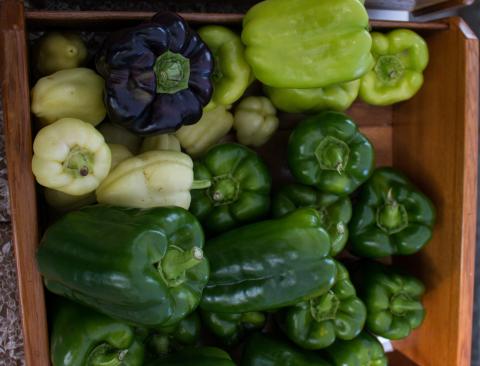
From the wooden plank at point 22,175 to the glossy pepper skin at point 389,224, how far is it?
96 centimetres

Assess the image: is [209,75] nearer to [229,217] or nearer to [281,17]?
[281,17]

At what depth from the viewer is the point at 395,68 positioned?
5.52 ft

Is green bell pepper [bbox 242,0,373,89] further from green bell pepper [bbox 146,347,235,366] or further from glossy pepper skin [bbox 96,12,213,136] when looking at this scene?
green bell pepper [bbox 146,347,235,366]

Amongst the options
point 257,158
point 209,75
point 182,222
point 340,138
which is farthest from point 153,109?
point 340,138

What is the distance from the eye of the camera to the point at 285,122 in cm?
174

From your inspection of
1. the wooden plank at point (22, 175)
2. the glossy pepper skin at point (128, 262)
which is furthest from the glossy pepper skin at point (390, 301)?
the wooden plank at point (22, 175)

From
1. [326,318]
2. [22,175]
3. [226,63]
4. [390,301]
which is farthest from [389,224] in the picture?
[22,175]

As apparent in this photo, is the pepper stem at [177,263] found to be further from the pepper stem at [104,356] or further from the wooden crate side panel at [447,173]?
the wooden crate side panel at [447,173]

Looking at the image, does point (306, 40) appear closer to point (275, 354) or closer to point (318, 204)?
point (318, 204)

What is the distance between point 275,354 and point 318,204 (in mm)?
452

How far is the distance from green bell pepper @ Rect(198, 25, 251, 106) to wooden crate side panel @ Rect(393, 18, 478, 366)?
653 millimetres

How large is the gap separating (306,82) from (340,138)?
0.67 ft

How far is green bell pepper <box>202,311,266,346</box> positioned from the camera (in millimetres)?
1537

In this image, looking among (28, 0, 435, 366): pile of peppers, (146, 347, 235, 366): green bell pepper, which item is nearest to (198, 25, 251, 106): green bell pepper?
(28, 0, 435, 366): pile of peppers
